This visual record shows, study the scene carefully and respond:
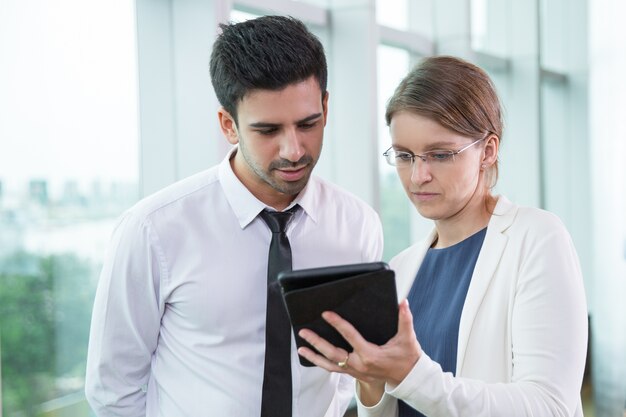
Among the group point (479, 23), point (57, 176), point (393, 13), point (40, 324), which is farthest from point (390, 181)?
point (40, 324)

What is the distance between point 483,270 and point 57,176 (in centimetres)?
126

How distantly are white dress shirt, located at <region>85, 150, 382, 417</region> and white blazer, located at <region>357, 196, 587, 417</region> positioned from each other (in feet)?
1.09

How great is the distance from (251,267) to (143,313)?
0.27 m

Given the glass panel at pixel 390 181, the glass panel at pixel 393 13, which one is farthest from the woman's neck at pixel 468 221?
the glass panel at pixel 393 13

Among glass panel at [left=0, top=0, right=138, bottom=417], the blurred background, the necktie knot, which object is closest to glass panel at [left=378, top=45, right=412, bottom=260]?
the blurred background

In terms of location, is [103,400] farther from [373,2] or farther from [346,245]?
[373,2]

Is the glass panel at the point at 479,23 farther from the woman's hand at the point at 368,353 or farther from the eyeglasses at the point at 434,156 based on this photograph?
the woman's hand at the point at 368,353

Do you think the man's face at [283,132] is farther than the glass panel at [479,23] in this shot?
No

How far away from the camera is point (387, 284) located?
1.24m

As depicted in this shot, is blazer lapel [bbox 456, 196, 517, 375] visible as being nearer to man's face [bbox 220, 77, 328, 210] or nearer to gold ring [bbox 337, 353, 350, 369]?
gold ring [bbox 337, 353, 350, 369]

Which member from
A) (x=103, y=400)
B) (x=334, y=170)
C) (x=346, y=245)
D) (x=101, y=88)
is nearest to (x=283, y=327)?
(x=346, y=245)

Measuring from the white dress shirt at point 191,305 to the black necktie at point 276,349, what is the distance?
0.03 metres

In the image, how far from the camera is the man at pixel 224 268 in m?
1.62

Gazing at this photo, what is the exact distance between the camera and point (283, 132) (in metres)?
1.58
